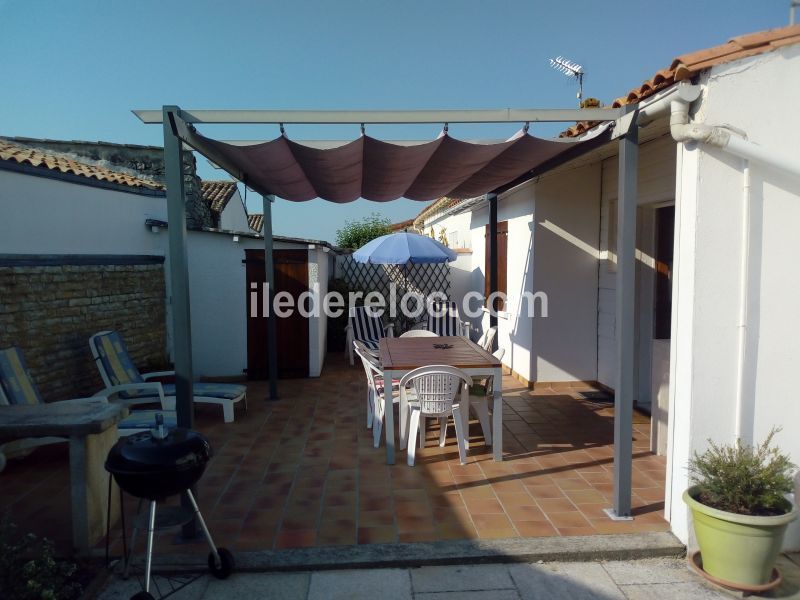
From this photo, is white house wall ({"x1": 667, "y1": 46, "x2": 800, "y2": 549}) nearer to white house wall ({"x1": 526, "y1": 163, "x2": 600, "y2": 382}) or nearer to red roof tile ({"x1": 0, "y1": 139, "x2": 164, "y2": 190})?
white house wall ({"x1": 526, "y1": 163, "x2": 600, "y2": 382})

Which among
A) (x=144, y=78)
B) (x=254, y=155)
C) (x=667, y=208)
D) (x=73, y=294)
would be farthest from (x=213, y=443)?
(x=667, y=208)

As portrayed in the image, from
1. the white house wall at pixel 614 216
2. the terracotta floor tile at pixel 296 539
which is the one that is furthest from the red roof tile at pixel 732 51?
the terracotta floor tile at pixel 296 539

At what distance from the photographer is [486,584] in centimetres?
310

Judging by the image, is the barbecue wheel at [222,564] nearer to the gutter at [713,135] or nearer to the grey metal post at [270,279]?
the gutter at [713,135]

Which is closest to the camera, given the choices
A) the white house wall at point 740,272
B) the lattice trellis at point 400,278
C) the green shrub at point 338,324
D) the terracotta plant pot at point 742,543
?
the terracotta plant pot at point 742,543

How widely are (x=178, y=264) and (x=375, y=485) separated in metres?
2.31

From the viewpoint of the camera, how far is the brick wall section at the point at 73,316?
5.50 m

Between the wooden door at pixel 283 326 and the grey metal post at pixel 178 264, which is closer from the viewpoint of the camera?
the grey metal post at pixel 178 264

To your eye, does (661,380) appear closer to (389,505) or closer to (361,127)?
(389,505)

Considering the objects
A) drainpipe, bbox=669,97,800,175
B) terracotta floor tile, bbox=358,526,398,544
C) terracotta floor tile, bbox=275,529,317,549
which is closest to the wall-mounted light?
terracotta floor tile, bbox=275,529,317,549

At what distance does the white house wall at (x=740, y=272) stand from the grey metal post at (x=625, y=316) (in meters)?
0.33

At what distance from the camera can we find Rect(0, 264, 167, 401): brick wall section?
5.50m

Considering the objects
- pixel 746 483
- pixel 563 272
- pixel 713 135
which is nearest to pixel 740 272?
pixel 713 135

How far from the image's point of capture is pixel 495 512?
3.91 meters
